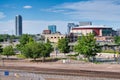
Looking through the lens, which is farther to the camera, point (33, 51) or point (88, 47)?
point (33, 51)

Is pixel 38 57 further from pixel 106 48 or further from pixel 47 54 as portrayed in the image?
pixel 106 48

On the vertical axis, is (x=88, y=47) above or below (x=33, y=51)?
above

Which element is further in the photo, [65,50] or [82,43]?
[65,50]

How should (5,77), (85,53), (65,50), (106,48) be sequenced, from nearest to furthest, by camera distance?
(5,77) < (85,53) < (65,50) < (106,48)

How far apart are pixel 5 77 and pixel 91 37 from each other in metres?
38.4

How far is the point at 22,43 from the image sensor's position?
347 feet

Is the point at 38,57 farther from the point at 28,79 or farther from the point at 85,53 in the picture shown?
the point at 28,79

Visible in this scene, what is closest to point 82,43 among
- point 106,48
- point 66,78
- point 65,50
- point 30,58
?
point 30,58

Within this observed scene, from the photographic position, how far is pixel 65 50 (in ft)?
331

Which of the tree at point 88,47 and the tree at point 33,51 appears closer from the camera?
the tree at point 88,47

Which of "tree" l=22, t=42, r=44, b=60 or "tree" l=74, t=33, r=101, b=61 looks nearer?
"tree" l=74, t=33, r=101, b=61

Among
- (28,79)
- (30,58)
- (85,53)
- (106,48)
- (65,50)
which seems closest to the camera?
(28,79)

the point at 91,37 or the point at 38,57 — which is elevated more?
the point at 91,37

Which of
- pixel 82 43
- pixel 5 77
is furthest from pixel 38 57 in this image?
pixel 5 77
